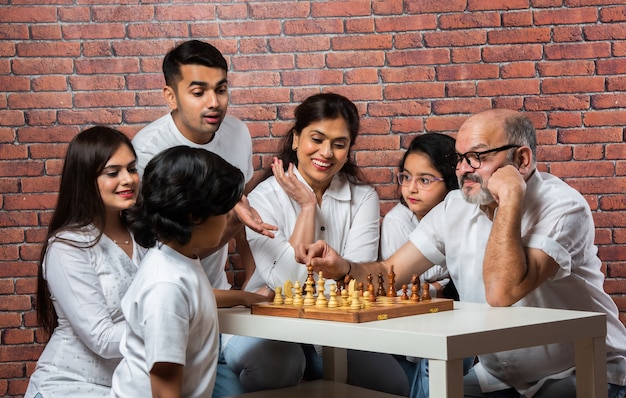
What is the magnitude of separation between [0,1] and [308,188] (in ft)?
7.73

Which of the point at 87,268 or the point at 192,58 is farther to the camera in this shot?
the point at 192,58

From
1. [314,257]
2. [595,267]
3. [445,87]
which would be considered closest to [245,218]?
[314,257]

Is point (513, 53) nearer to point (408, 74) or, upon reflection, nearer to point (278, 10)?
point (408, 74)

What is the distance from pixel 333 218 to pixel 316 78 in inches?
51.7

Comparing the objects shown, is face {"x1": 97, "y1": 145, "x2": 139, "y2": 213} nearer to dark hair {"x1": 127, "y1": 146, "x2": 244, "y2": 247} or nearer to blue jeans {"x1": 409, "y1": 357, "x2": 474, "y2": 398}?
dark hair {"x1": 127, "y1": 146, "x2": 244, "y2": 247}

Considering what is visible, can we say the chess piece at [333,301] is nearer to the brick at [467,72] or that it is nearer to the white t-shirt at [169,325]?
the white t-shirt at [169,325]

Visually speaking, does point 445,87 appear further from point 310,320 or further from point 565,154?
point 310,320

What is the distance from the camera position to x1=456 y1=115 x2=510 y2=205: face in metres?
3.12

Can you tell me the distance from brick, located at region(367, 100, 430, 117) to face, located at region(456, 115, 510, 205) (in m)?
1.93

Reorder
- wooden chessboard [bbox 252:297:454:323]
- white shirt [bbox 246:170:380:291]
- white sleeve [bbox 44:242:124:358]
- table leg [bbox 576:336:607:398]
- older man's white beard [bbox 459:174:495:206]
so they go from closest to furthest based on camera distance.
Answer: wooden chessboard [bbox 252:297:454:323] < table leg [bbox 576:336:607:398] < white sleeve [bbox 44:242:124:358] < older man's white beard [bbox 459:174:495:206] < white shirt [bbox 246:170:380:291]

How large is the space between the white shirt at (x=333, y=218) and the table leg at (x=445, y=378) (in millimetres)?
1676

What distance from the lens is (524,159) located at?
315 centimetres

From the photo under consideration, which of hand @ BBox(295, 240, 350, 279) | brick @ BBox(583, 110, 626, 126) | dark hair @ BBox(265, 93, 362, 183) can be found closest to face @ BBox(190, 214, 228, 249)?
hand @ BBox(295, 240, 350, 279)

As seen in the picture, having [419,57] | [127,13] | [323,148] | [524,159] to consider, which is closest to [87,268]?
[323,148]
